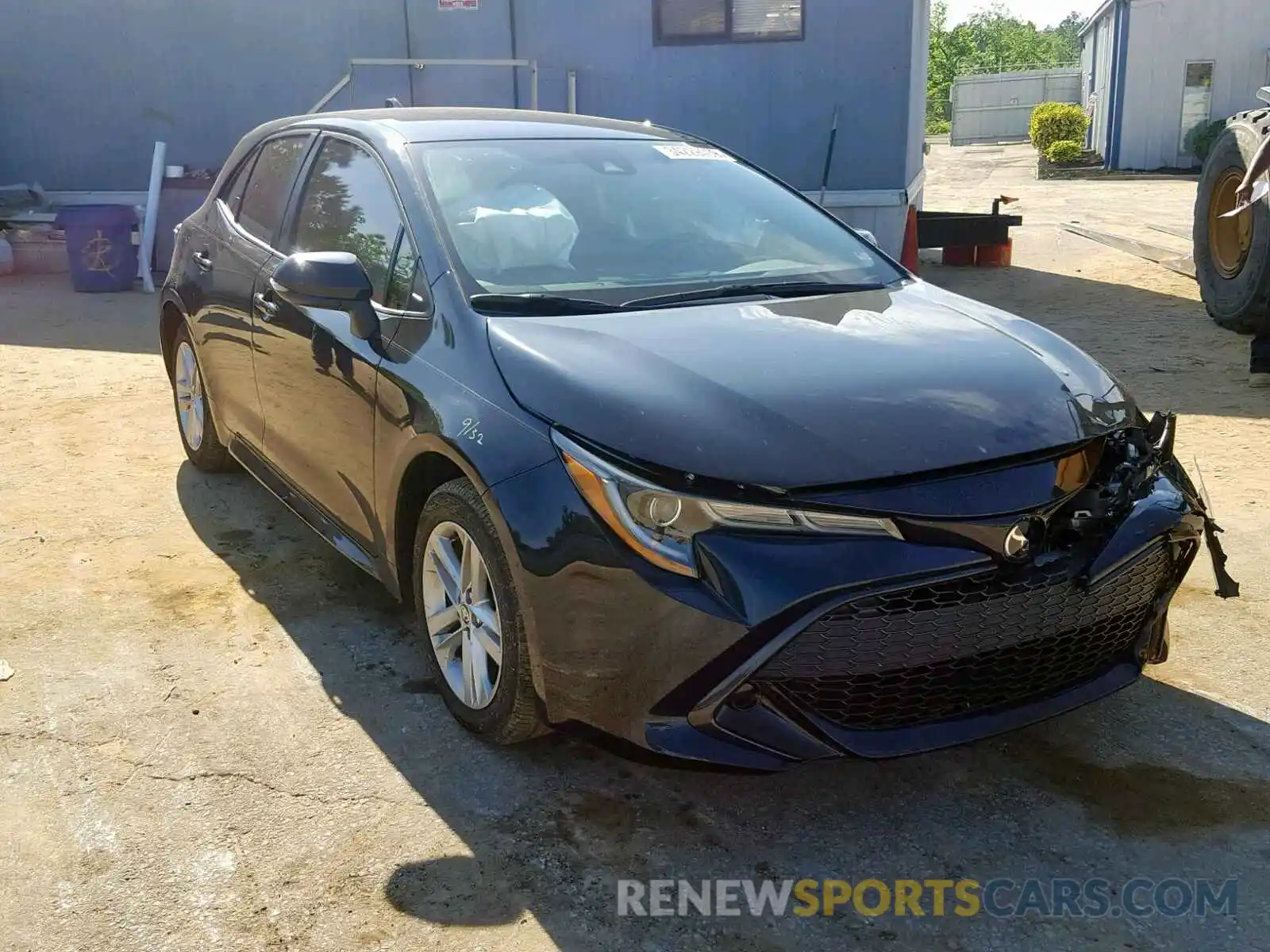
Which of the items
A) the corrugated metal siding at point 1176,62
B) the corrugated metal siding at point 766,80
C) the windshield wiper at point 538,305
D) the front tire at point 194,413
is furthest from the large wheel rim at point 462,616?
the corrugated metal siding at point 1176,62

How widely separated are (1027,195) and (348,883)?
21.3m

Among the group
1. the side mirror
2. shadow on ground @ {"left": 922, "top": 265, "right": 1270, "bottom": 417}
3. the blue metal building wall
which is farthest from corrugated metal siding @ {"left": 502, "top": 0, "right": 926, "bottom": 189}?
the side mirror

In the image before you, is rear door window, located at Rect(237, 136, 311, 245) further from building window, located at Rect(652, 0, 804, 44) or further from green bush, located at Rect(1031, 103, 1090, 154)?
green bush, located at Rect(1031, 103, 1090, 154)

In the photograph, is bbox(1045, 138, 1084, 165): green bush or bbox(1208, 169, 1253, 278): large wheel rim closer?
bbox(1208, 169, 1253, 278): large wheel rim

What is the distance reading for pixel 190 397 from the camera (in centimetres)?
540

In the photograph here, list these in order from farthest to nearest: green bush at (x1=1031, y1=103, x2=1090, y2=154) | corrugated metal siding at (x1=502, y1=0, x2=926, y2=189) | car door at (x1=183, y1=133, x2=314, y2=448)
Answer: green bush at (x1=1031, y1=103, x2=1090, y2=154) < corrugated metal siding at (x1=502, y1=0, x2=926, y2=189) < car door at (x1=183, y1=133, x2=314, y2=448)

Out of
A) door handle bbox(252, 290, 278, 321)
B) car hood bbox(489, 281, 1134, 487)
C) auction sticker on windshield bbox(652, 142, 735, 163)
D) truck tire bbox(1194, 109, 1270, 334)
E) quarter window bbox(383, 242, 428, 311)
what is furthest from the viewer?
truck tire bbox(1194, 109, 1270, 334)

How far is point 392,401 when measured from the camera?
A: 3203 millimetres

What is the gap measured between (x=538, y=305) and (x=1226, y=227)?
22.4 ft

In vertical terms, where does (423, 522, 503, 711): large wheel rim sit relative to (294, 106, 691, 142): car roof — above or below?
below

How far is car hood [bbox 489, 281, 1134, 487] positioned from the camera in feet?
8.38

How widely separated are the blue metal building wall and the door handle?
7.32 m

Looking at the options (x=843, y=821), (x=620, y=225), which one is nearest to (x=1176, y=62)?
(x=620, y=225)

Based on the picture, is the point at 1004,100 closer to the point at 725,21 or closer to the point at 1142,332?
the point at 725,21
